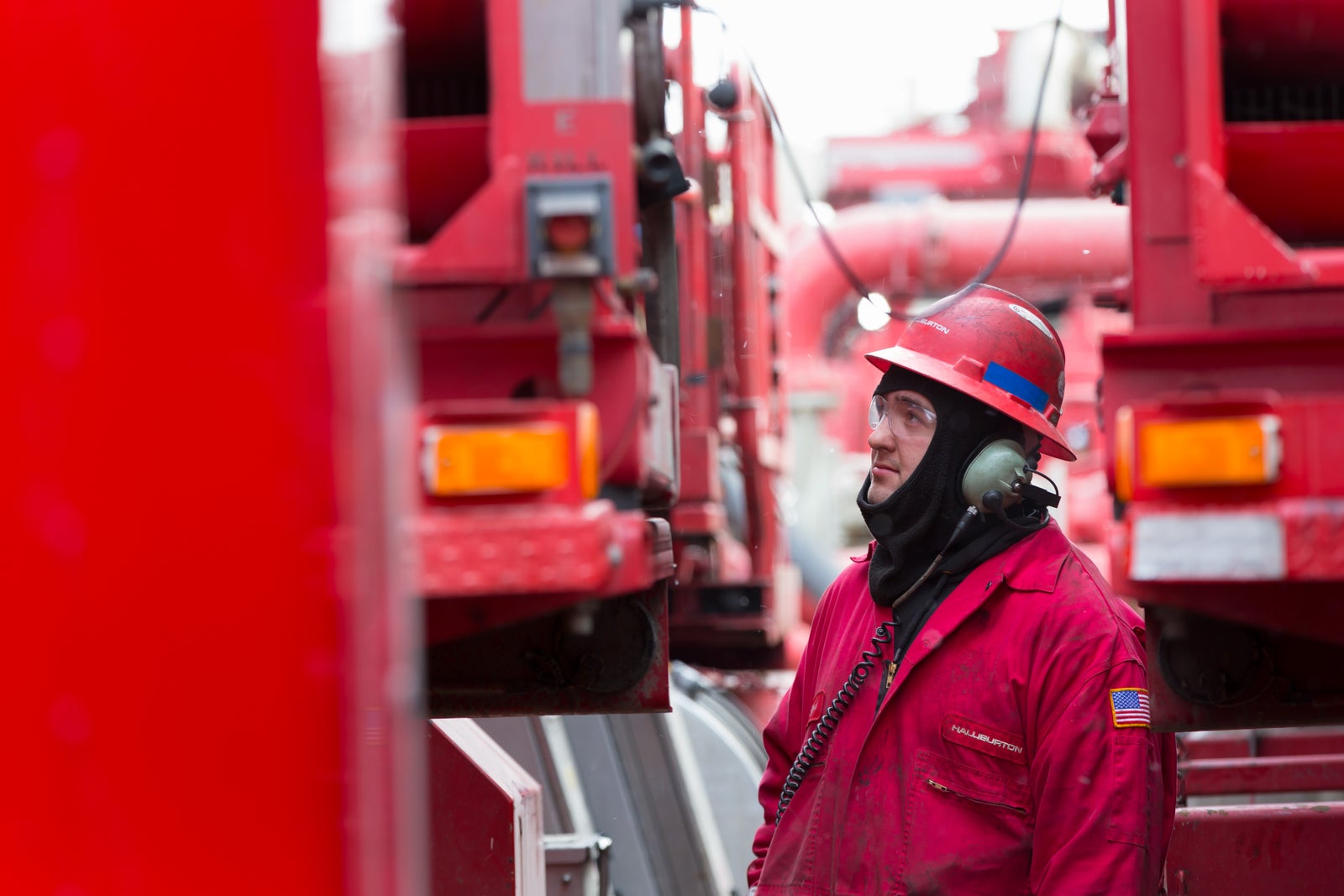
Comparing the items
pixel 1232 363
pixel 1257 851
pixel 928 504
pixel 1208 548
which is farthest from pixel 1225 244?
pixel 1257 851

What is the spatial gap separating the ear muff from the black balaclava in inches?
1.5

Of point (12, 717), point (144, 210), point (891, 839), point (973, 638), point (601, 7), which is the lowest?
point (891, 839)

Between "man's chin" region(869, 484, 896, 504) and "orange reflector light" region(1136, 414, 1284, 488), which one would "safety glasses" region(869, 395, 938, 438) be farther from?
"orange reflector light" region(1136, 414, 1284, 488)

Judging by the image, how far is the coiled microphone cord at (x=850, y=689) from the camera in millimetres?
2740

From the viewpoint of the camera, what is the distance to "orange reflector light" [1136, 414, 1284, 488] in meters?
1.83

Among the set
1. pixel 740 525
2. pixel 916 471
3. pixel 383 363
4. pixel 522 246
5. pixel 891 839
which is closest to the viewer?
pixel 383 363

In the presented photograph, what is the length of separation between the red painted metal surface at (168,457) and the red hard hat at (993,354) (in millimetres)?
1798

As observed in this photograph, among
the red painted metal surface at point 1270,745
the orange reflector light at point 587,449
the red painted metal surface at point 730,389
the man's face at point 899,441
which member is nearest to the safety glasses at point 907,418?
the man's face at point 899,441

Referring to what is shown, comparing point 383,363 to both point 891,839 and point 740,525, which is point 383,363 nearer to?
point 891,839

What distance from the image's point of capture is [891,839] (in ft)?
8.33

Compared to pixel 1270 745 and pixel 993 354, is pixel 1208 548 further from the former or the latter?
pixel 1270 745

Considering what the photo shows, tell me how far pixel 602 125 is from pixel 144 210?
850mm

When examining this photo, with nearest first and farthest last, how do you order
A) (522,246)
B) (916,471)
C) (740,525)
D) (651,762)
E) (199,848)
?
(199,848)
(522,246)
(916,471)
(651,762)
(740,525)

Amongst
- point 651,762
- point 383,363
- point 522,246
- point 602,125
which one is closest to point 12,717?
point 383,363
